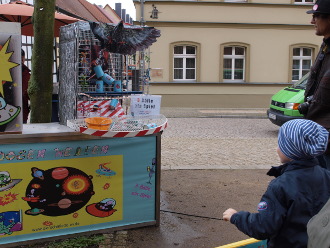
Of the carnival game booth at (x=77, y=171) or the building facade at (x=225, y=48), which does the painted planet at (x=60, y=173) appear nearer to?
the carnival game booth at (x=77, y=171)

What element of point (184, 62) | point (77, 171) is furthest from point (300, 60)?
point (77, 171)

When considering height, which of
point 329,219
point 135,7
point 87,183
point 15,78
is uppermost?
point 135,7

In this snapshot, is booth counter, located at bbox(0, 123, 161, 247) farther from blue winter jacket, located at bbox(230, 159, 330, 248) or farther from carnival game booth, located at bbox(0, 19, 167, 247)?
blue winter jacket, located at bbox(230, 159, 330, 248)

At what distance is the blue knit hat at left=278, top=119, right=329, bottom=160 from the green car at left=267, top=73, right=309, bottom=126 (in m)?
8.40

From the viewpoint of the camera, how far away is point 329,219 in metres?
1.42

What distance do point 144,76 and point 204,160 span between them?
305 cm

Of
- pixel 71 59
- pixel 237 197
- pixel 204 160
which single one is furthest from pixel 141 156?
pixel 204 160

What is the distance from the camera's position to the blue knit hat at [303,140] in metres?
2.11

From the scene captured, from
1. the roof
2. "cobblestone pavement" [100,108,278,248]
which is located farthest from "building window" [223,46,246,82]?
the roof

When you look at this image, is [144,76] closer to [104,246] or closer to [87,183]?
[87,183]

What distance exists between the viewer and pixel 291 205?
212 cm

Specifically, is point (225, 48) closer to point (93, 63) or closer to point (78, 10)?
point (78, 10)

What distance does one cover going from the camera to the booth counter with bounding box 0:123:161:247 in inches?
139

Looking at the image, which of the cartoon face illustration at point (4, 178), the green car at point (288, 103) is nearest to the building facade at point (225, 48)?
the green car at point (288, 103)
